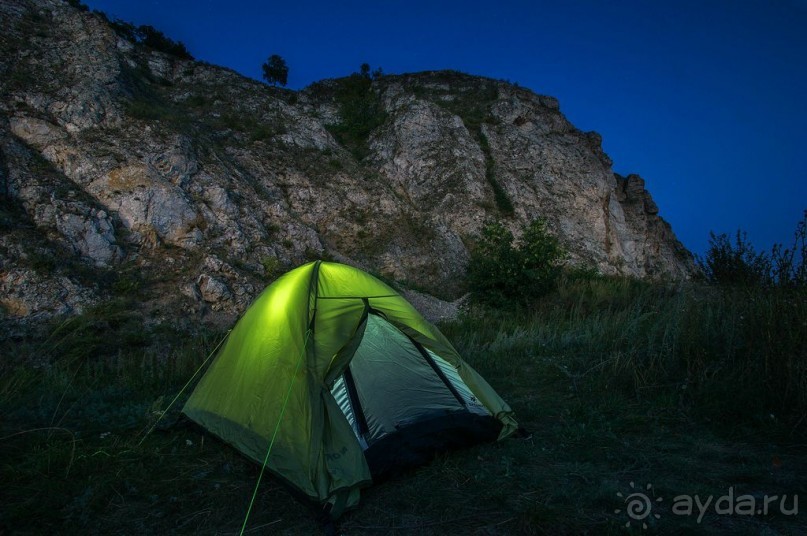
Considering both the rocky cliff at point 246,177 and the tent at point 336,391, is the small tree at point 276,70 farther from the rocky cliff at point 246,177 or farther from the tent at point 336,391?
the tent at point 336,391

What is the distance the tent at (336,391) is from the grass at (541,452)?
225mm

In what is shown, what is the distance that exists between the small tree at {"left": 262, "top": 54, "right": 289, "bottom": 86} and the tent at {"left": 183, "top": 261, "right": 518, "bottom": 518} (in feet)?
94.3

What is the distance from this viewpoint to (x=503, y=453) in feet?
12.7

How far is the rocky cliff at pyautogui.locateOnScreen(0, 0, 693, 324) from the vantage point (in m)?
12.3

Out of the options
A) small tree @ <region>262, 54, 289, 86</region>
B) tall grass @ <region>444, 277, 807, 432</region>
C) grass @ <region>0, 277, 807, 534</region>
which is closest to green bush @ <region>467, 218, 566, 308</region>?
tall grass @ <region>444, 277, 807, 432</region>

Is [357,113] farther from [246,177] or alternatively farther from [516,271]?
[516,271]

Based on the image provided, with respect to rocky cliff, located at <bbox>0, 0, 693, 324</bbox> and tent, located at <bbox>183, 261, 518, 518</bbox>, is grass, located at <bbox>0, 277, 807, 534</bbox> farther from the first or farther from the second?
rocky cliff, located at <bbox>0, 0, 693, 324</bbox>

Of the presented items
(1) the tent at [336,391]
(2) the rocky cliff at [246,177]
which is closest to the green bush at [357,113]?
(2) the rocky cliff at [246,177]

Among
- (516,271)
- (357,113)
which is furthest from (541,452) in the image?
(357,113)

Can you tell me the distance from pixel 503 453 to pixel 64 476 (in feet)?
11.8

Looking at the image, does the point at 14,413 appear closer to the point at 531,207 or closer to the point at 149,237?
the point at 149,237

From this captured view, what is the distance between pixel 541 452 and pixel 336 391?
2014mm

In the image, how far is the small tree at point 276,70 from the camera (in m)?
Result: 29.0

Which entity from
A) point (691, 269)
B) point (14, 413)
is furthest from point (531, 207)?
point (14, 413)
